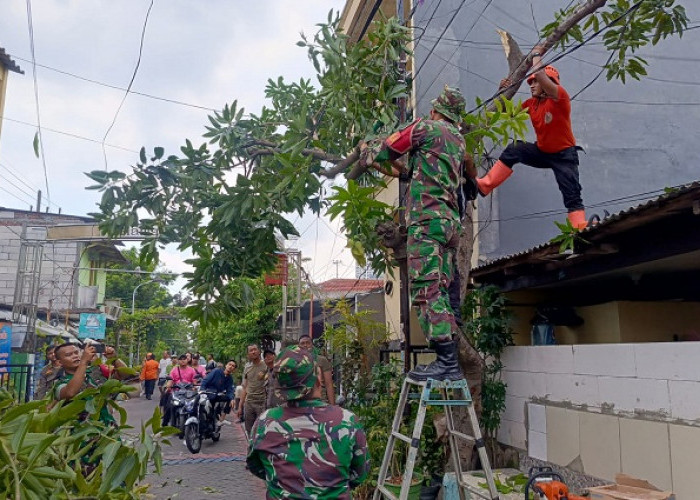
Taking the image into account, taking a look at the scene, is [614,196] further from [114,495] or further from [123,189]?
[114,495]

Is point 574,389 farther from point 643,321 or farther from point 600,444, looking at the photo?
point 643,321

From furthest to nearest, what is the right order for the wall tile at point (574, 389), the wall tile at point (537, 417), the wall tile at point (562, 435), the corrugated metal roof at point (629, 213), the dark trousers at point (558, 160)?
the wall tile at point (537, 417) → the dark trousers at point (558, 160) → the wall tile at point (562, 435) → the wall tile at point (574, 389) → the corrugated metal roof at point (629, 213)

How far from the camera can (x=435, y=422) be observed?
5.67 meters

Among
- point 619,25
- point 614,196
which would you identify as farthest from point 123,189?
point 614,196

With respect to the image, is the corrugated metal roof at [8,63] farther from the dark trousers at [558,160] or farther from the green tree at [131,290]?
the green tree at [131,290]

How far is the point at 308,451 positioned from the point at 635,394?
3.15 metres

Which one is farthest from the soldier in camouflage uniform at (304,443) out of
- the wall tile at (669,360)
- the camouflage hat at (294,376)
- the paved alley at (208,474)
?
the paved alley at (208,474)

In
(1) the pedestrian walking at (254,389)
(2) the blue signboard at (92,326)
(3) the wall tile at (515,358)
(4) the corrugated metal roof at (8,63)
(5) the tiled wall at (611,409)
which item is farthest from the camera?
(2) the blue signboard at (92,326)

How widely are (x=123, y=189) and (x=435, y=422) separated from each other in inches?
144

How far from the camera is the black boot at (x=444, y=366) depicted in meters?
3.96

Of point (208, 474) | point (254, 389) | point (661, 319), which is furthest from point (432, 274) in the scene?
point (208, 474)

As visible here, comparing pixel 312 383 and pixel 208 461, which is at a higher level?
pixel 312 383

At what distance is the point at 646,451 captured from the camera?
4.51m

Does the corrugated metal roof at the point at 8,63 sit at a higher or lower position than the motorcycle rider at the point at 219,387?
higher
